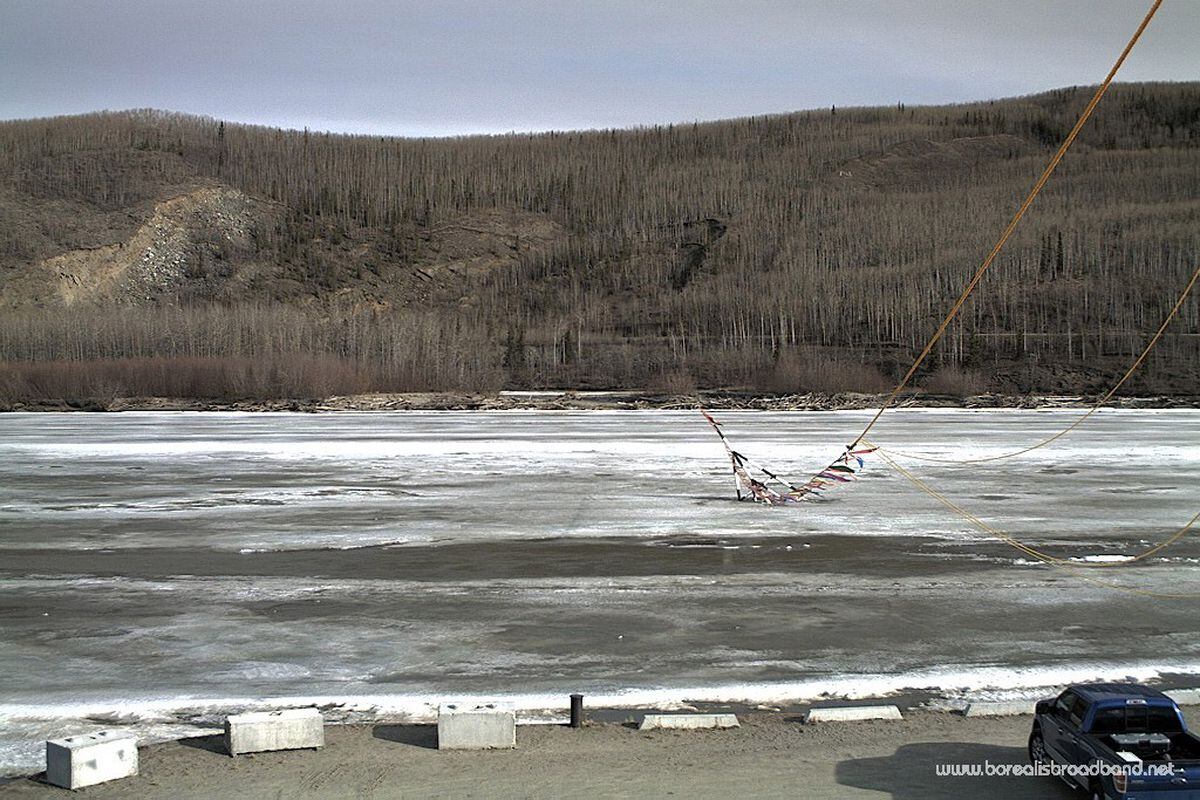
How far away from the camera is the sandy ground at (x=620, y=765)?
8.00 metres

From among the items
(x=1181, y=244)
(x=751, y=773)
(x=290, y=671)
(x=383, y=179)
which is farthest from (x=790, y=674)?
(x=383, y=179)

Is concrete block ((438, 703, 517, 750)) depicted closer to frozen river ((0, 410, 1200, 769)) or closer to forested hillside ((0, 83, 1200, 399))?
frozen river ((0, 410, 1200, 769))

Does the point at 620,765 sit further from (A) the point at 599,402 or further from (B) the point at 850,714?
(A) the point at 599,402

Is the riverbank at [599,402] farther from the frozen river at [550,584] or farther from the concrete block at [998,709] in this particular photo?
the concrete block at [998,709]

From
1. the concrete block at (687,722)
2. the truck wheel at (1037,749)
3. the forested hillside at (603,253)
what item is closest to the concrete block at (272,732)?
the concrete block at (687,722)

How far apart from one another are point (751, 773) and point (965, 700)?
2.72 metres

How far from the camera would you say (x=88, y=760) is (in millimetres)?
8078

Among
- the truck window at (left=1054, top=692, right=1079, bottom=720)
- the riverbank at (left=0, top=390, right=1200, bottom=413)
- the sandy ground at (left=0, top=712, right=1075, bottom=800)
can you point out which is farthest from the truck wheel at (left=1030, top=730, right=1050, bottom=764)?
the riverbank at (left=0, top=390, right=1200, bottom=413)

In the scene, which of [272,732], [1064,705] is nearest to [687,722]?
[1064,705]

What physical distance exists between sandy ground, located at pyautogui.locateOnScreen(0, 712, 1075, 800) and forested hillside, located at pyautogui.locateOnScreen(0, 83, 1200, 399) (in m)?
56.0

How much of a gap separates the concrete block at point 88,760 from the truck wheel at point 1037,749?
21.1 feet

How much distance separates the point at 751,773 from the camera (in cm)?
833

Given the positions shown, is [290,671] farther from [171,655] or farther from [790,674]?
[790,674]

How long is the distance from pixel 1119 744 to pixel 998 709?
2.39 m
